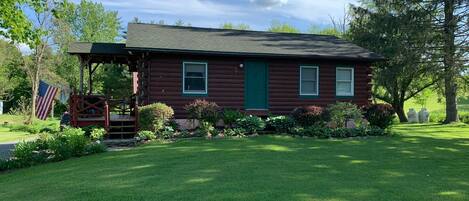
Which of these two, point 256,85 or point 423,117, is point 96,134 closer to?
point 256,85

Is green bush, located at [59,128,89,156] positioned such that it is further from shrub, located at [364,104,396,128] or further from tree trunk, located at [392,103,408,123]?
tree trunk, located at [392,103,408,123]

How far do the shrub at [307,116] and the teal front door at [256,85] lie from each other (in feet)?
6.53

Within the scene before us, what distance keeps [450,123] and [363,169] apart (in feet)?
66.0

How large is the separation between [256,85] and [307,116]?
2689 mm

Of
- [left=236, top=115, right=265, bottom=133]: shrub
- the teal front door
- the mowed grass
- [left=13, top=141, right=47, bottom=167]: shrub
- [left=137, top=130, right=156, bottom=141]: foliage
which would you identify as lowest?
the mowed grass

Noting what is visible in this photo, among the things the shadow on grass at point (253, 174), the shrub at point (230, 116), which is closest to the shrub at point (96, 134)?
the shadow on grass at point (253, 174)

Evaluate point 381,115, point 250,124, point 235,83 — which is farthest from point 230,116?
point 381,115

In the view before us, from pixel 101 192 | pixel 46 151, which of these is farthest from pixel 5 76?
pixel 101 192

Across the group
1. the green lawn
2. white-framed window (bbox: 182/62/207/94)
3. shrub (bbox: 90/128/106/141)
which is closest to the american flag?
white-framed window (bbox: 182/62/207/94)

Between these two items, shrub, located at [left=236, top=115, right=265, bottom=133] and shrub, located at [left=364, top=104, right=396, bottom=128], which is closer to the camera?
shrub, located at [left=236, top=115, right=265, bottom=133]

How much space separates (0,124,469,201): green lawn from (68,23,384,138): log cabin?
4.44 m

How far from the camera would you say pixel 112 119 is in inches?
629

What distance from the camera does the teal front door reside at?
1769cm

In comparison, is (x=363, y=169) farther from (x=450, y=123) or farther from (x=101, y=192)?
(x=450, y=123)
